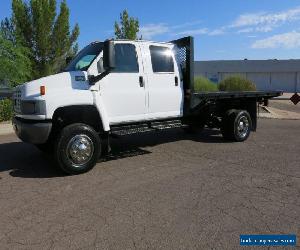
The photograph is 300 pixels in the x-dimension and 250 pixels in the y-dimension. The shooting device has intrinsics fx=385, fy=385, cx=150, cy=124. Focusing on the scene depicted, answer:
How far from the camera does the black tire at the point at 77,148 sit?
21.3 ft

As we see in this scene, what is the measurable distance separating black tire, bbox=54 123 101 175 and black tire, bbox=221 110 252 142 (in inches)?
155

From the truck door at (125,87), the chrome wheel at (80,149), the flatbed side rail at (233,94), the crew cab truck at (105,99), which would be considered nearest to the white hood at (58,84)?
the crew cab truck at (105,99)

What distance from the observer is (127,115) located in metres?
7.47

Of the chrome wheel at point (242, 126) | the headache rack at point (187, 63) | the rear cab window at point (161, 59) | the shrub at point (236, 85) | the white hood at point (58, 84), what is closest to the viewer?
the white hood at point (58, 84)

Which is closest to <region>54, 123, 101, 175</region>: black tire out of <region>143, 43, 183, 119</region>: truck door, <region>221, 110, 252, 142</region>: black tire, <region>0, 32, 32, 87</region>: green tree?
<region>143, 43, 183, 119</region>: truck door

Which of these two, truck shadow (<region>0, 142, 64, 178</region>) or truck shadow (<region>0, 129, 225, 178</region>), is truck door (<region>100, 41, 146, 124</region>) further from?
truck shadow (<region>0, 142, 64, 178</region>)

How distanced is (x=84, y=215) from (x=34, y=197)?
109cm

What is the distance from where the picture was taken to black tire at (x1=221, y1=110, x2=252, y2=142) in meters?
9.52

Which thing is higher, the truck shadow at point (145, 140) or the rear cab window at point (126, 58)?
the rear cab window at point (126, 58)

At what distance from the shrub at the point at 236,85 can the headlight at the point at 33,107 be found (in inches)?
699

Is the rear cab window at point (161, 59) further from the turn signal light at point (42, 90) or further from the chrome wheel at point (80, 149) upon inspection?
the turn signal light at point (42, 90)

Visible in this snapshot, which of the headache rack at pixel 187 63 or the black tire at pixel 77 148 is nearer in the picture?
the black tire at pixel 77 148

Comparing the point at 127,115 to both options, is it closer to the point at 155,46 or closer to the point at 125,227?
the point at 155,46

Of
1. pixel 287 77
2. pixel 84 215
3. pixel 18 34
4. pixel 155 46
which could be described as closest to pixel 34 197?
pixel 84 215
